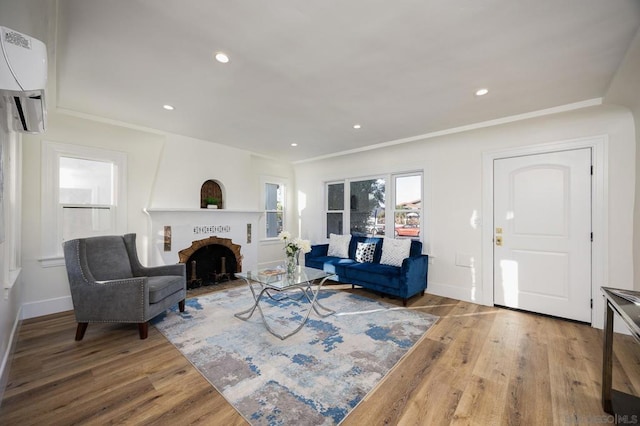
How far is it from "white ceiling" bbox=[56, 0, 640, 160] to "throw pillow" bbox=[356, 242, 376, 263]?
2.05 meters

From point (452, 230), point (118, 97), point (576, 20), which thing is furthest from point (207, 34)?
point (452, 230)

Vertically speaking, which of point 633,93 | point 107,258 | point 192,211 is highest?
point 633,93

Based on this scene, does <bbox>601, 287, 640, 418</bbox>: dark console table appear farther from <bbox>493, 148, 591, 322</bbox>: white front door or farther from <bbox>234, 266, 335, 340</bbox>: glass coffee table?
<bbox>234, 266, 335, 340</bbox>: glass coffee table

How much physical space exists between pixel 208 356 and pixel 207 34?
253 centimetres

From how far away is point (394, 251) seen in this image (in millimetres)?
4105

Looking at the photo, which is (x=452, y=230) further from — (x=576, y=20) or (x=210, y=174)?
(x=210, y=174)

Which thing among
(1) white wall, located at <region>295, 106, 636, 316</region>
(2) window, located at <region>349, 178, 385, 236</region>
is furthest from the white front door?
(2) window, located at <region>349, 178, 385, 236</region>

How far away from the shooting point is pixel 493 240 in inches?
141

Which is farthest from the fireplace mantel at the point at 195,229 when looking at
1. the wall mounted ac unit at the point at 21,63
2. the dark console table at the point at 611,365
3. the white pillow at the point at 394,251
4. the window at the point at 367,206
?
the dark console table at the point at 611,365

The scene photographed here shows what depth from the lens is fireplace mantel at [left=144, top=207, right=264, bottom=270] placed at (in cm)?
398

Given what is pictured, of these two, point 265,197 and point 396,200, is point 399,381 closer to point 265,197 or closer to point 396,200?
point 396,200

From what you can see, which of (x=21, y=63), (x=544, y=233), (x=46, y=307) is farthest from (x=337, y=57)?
(x=46, y=307)

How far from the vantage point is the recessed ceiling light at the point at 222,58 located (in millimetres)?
2061

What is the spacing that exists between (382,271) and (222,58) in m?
3.09
